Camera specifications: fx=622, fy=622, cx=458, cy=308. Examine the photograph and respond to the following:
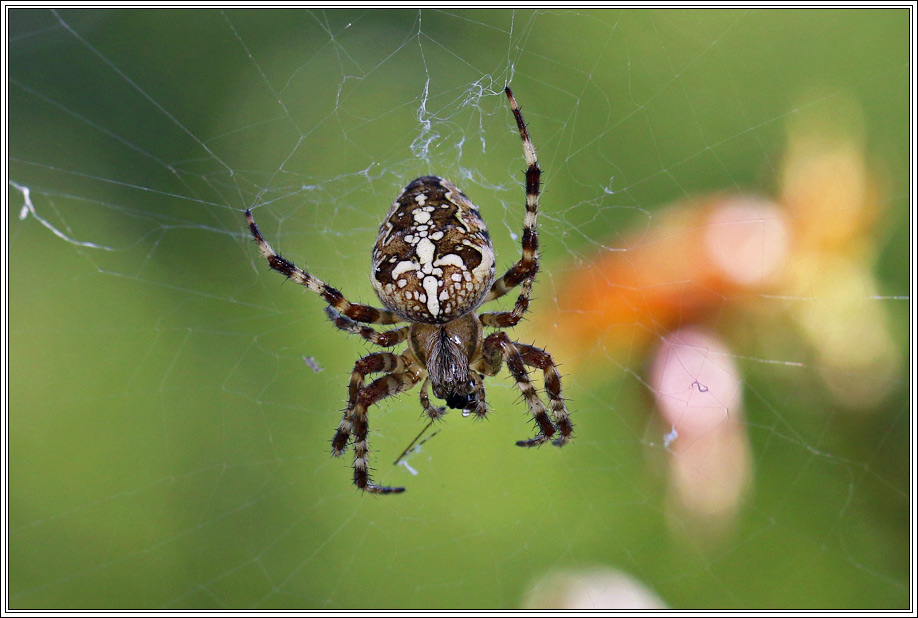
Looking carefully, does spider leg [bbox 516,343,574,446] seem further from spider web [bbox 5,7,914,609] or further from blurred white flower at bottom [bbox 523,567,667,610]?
blurred white flower at bottom [bbox 523,567,667,610]

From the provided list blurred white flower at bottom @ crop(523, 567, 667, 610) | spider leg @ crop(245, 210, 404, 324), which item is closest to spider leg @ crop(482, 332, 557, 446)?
spider leg @ crop(245, 210, 404, 324)

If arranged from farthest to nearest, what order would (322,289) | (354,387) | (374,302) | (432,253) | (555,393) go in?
(374,302)
(354,387)
(555,393)
(322,289)
(432,253)

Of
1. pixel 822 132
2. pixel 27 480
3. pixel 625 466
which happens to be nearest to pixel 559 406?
pixel 625 466

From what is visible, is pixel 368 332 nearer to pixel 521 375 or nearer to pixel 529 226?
pixel 521 375

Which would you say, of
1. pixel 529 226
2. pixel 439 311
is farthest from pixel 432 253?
pixel 529 226

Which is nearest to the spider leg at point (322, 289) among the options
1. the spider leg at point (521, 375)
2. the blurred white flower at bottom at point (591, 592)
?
the spider leg at point (521, 375)

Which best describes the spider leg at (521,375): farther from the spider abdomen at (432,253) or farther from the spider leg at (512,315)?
the spider abdomen at (432,253)

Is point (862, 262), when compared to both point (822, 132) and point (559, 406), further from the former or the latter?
point (559, 406)
